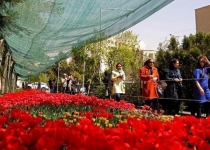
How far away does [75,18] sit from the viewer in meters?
9.41

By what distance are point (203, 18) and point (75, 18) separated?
91.5 ft

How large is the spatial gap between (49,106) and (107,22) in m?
4.26

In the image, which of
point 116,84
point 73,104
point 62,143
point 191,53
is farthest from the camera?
point 191,53

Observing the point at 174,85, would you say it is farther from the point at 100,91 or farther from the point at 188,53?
the point at 100,91

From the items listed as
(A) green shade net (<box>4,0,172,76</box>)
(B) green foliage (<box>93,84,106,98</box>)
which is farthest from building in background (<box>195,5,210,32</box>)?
(A) green shade net (<box>4,0,172,76</box>)

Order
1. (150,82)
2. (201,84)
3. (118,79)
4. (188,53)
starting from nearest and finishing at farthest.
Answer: (201,84) → (150,82) → (118,79) → (188,53)

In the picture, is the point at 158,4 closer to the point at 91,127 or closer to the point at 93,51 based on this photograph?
the point at 91,127

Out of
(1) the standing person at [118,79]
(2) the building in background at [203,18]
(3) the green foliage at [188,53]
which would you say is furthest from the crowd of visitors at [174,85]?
(2) the building in background at [203,18]

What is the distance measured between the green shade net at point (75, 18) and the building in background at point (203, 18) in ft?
78.6

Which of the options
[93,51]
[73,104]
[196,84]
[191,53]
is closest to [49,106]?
[73,104]

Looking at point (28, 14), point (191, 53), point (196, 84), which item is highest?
point (28, 14)

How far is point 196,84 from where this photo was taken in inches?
261

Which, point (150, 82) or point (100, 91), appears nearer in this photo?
point (150, 82)

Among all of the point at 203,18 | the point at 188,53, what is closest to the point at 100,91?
the point at 188,53
